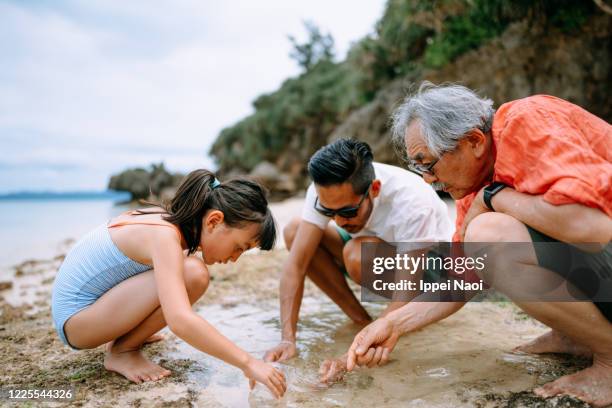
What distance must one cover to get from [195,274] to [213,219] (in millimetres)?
268

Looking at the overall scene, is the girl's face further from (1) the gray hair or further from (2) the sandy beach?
(1) the gray hair

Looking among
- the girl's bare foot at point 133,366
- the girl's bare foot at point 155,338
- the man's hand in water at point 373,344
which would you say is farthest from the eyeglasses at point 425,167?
the girl's bare foot at point 155,338

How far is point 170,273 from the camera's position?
198cm

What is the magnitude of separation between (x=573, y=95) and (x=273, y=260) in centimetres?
596

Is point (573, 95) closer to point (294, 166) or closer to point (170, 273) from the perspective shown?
point (170, 273)

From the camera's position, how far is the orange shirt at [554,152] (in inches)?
65.7

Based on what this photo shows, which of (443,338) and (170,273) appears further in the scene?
(443,338)

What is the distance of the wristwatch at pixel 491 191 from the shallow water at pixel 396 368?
2.60ft

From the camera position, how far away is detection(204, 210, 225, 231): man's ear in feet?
7.29

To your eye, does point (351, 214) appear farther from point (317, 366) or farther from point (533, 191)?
point (533, 191)

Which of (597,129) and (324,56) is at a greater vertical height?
(324,56)

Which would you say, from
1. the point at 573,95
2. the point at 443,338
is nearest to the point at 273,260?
the point at 443,338

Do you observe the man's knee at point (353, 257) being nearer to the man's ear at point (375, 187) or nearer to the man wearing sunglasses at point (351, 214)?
the man wearing sunglasses at point (351, 214)

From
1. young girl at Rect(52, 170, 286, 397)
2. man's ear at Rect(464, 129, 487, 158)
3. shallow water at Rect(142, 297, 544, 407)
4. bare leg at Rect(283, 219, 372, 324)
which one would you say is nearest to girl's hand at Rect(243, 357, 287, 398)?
shallow water at Rect(142, 297, 544, 407)
